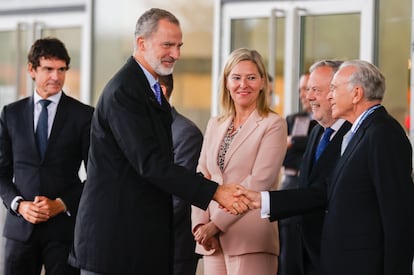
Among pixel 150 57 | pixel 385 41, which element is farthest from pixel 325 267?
→ pixel 385 41

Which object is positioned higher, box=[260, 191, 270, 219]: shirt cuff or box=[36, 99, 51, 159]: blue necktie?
box=[36, 99, 51, 159]: blue necktie

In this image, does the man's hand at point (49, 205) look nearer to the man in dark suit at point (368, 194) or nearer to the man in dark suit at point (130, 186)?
the man in dark suit at point (130, 186)

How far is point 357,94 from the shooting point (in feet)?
14.8

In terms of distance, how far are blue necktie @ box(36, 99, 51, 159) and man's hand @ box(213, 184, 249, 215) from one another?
1060 millimetres

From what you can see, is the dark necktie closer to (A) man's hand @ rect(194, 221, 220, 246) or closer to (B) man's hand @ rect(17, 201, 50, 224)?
(A) man's hand @ rect(194, 221, 220, 246)

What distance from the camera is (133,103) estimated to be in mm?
4266

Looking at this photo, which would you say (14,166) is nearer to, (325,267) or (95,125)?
(95,125)

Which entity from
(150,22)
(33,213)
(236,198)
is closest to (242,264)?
(236,198)

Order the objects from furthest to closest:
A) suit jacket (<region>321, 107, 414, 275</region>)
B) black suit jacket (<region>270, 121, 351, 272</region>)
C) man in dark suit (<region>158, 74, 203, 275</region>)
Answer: man in dark suit (<region>158, 74, 203, 275</region>), black suit jacket (<region>270, 121, 351, 272</region>), suit jacket (<region>321, 107, 414, 275</region>)

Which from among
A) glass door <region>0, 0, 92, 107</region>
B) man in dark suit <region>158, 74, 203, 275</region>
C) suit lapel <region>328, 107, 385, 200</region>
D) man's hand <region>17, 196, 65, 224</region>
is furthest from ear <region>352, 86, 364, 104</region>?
glass door <region>0, 0, 92, 107</region>

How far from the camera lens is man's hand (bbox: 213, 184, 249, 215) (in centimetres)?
449

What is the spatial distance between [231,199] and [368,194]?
2.05 feet

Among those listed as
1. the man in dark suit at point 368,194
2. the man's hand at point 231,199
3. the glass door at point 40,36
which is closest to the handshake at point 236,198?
the man's hand at point 231,199

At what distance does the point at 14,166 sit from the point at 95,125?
1055 millimetres
